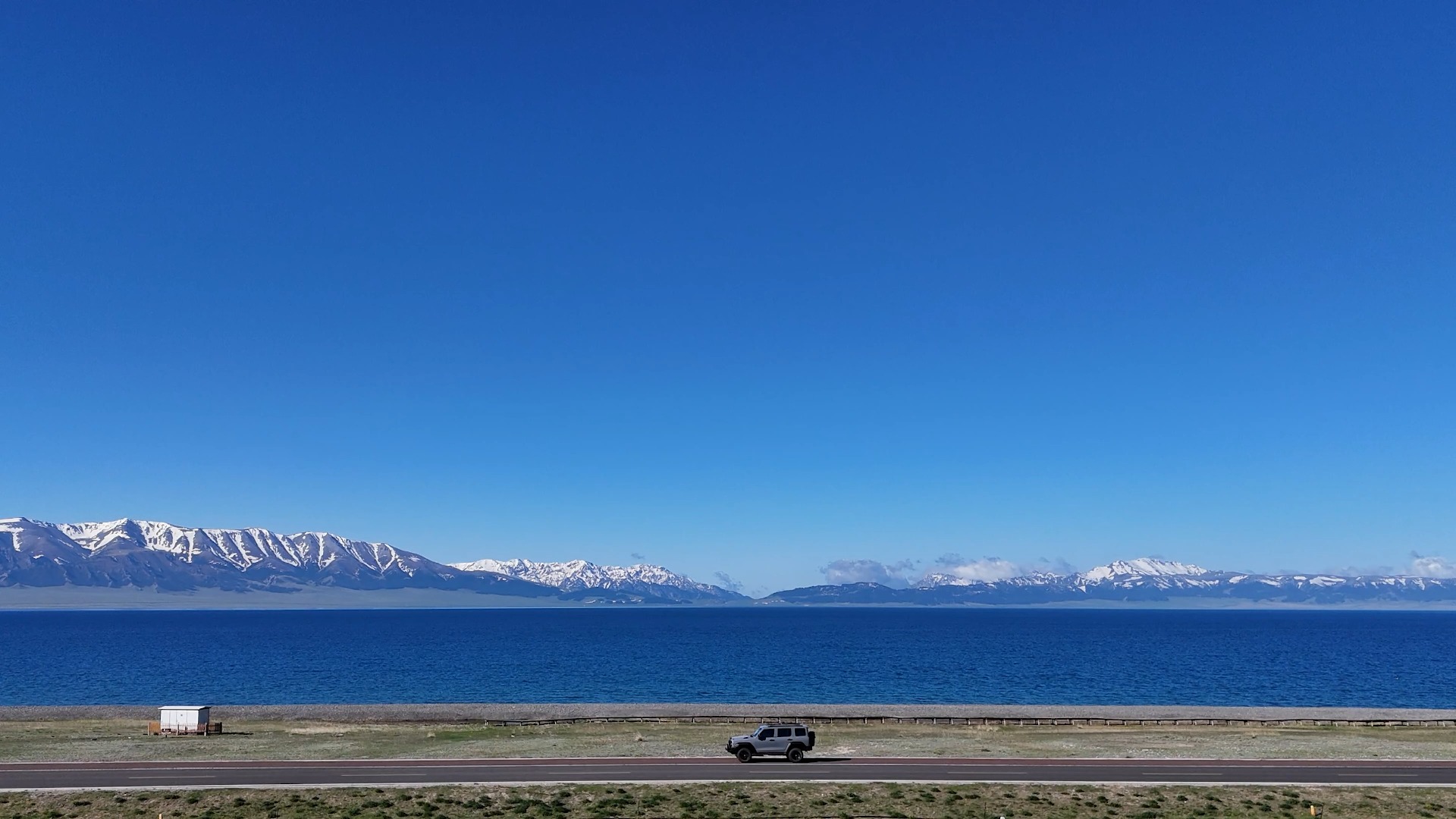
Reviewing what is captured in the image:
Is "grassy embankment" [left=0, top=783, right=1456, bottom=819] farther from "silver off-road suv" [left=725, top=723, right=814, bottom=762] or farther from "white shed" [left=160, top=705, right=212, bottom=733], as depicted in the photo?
"white shed" [left=160, top=705, right=212, bottom=733]

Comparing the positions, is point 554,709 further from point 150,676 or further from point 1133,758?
point 150,676

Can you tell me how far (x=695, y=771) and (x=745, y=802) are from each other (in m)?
8.88

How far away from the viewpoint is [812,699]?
11138 cm

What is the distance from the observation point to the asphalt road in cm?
4856

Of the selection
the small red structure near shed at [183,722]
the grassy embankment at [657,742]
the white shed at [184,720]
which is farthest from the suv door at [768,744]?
the white shed at [184,720]

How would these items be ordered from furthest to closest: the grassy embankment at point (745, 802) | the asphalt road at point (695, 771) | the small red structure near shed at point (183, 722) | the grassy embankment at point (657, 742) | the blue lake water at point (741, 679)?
1. the blue lake water at point (741, 679)
2. the small red structure near shed at point (183, 722)
3. the grassy embankment at point (657, 742)
4. the asphalt road at point (695, 771)
5. the grassy embankment at point (745, 802)

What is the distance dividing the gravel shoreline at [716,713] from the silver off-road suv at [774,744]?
2462 centimetres

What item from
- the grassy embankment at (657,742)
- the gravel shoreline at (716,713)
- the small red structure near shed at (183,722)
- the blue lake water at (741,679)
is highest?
the small red structure near shed at (183,722)

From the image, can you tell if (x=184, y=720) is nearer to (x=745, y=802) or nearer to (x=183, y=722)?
(x=183, y=722)

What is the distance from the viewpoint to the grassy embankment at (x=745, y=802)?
4122 cm

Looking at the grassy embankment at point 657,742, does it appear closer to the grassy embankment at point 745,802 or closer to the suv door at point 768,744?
the suv door at point 768,744

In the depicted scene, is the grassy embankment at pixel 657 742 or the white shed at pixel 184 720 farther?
the white shed at pixel 184 720

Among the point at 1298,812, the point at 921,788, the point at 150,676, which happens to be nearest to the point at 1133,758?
the point at 1298,812

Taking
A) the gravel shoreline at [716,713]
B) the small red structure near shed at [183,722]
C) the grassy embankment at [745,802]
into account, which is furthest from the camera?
the gravel shoreline at [716,713]
